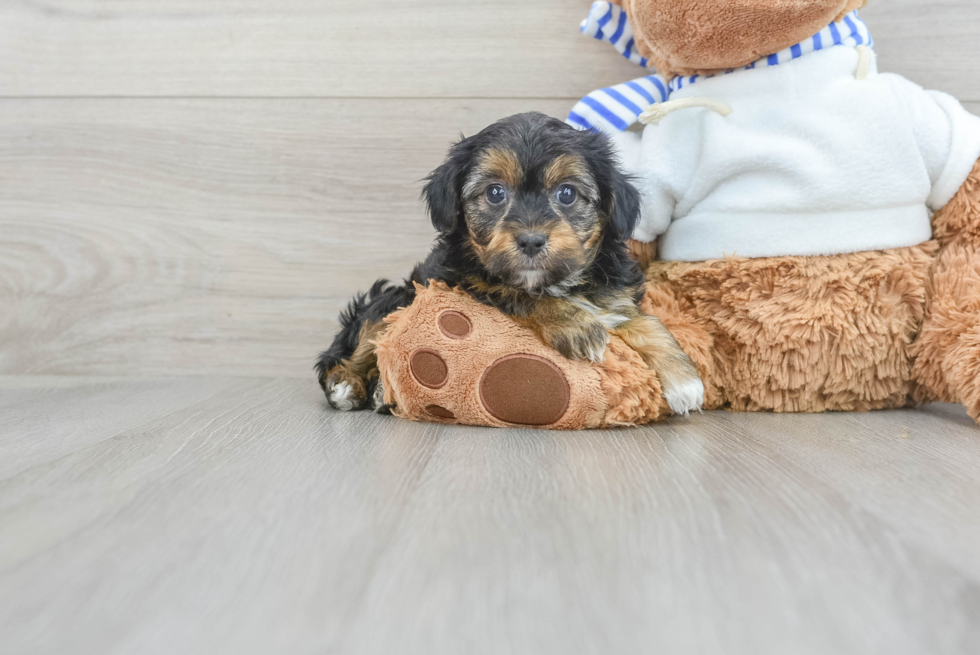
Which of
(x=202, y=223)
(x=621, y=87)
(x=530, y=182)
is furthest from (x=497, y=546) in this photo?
(x=202, y=223)

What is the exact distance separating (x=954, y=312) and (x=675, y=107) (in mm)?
800

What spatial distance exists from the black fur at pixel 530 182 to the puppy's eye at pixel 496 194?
77mm

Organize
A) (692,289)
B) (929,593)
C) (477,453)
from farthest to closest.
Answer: (692,289), (477,453), (929,593)

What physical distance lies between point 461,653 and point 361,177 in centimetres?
185

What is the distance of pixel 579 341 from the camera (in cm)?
153

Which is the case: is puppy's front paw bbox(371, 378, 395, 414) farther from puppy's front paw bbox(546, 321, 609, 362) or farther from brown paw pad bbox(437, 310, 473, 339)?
puppy's front paw bbox(546, 321, 609, 362)

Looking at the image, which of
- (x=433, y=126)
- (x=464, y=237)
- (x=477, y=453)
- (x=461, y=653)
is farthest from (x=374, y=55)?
(x=461, y=653)

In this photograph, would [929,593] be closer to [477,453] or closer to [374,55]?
[477,453]

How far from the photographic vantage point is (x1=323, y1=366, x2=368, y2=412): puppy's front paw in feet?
6.08

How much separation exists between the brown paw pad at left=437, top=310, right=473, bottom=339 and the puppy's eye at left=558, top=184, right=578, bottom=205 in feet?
1.11

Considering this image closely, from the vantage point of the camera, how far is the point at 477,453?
1354 millimetres

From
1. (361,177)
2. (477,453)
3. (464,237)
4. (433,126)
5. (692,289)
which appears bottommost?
(477,453)

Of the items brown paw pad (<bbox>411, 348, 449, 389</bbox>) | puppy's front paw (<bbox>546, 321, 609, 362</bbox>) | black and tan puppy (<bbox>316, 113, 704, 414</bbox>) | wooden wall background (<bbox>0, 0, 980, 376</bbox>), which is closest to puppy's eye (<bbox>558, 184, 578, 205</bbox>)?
black and tan puppy (<bbox>316, 113, 704, 414</bbox>)

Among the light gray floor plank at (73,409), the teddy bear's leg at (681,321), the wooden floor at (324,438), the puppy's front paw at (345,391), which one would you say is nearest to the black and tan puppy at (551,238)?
the teddy bear's leg at (681,321)
